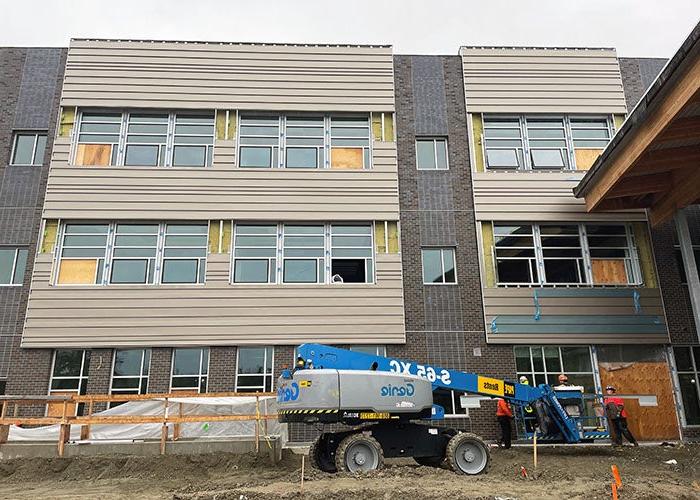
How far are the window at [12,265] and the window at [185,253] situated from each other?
171 inches

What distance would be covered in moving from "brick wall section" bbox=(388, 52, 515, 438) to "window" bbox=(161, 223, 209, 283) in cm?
649

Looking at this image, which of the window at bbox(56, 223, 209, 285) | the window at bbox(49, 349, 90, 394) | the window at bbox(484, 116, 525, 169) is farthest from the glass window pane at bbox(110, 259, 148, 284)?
the window at bbox(484, 116, 525, 169)

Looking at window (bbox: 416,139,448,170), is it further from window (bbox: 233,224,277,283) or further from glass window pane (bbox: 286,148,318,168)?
window (bbox: 233,224,277,283)

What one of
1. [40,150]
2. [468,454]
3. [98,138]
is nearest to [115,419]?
[468,454]

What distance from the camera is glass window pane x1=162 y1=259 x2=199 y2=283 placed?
59.1ft

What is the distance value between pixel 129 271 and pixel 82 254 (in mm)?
1610

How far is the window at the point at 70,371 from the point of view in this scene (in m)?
17.0

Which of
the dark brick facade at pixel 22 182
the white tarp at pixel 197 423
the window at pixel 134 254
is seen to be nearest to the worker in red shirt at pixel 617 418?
the white tarp at pixel 197 423

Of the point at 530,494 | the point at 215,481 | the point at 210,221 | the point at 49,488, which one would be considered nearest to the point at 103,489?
the point at 49,488

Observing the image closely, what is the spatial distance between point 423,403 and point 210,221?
32.8ft

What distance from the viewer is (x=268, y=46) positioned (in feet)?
66.4

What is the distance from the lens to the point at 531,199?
19.4 m

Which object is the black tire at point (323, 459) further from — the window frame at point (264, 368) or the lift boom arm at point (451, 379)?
the window frame at point (264, 368)

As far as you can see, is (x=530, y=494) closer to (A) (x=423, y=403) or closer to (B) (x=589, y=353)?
(A) (x=423, y=403)
